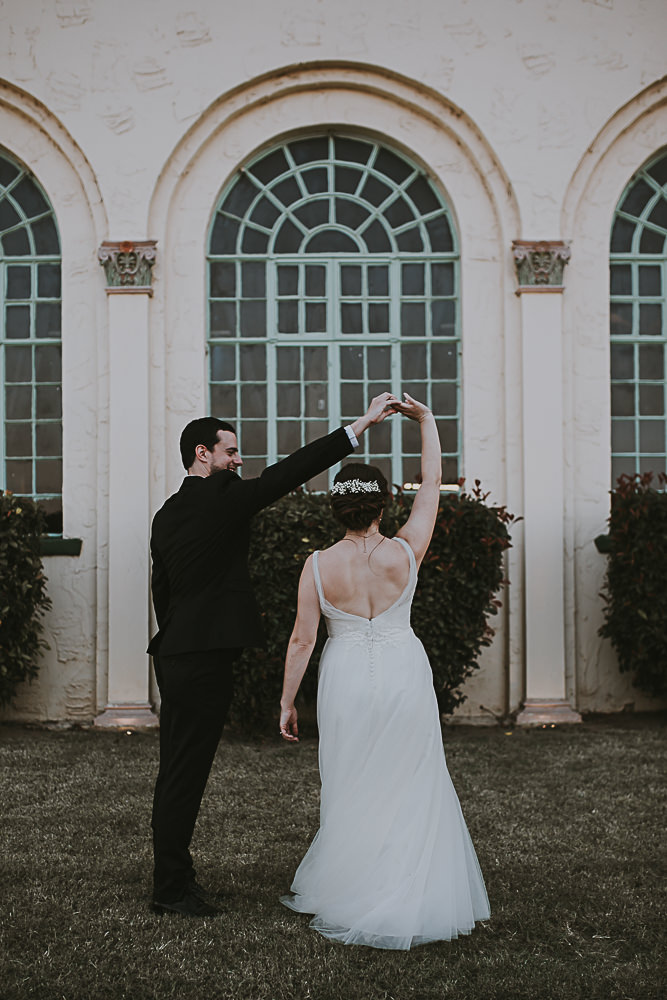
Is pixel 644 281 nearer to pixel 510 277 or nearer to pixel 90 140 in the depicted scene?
pixel 510 277

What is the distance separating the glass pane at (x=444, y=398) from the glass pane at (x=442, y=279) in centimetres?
87

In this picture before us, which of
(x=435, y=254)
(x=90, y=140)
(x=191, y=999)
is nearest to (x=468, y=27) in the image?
(x=435, y=254)

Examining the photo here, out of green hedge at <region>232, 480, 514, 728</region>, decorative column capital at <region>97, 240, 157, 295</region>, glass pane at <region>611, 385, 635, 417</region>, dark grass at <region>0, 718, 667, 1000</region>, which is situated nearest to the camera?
dark grass at <region>0, 718, 667, 1000</region>

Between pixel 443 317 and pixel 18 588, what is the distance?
4.48 metres

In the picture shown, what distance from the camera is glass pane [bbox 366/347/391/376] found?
9.70 m

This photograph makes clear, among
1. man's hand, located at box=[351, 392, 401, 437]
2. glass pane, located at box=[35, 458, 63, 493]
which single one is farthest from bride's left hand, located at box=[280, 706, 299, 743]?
glass pane, located at box=[35, 458, 63, 493]

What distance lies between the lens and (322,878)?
14.6 ft

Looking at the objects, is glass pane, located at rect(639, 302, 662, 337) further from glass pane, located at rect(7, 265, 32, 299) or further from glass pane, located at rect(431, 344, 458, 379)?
glass pane, located at rect(7, 265, 32, 299)

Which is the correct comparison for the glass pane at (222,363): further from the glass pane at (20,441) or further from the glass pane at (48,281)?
the glass pane at (20,441)

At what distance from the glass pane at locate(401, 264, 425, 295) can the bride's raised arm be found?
5.27 metres

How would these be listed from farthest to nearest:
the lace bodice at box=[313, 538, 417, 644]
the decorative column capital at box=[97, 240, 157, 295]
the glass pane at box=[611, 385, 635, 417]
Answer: the glass pane at box=[611, 385, 635, 417]
the decorative column capital at box=[97, 240, 157, 295]
the lace bodice at box=[313, 538, 417, 644]

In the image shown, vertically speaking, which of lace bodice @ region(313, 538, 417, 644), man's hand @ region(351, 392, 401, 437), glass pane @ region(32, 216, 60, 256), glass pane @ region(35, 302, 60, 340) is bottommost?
lace bodice @ region(313, 538, 417, 644)

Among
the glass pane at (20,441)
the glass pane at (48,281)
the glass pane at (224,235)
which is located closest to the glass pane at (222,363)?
the glass pane at (224,235)

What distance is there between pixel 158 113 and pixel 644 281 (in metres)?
4.72
